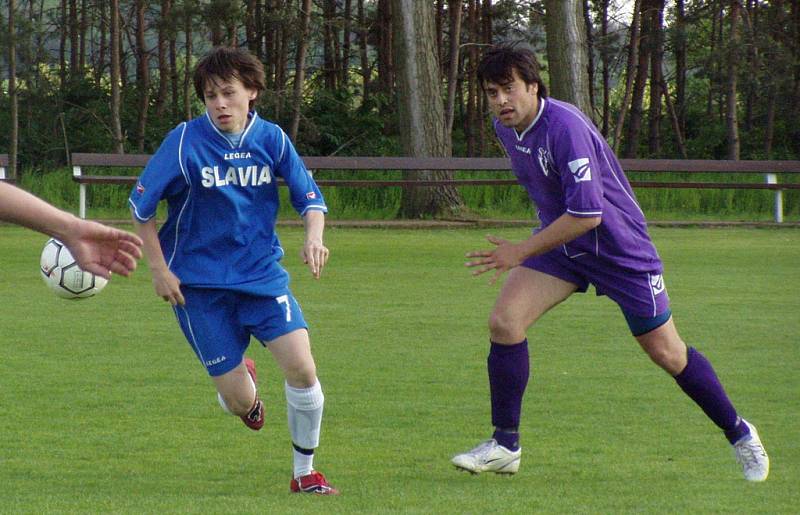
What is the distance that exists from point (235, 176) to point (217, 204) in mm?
121

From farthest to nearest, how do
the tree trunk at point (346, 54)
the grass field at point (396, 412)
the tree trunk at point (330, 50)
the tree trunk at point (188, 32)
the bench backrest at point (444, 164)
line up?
1. the tree trunk at point (346, 54)
2. the tree trunk at point (330, 50)
3. the tree trunk at point (188, 32)
4. the bench backrest at point (444, 164)
5. the grass field at point (396, 412)

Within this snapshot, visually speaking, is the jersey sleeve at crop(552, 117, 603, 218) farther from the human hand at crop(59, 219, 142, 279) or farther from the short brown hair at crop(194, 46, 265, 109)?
the human hand at crop(59, 219, 142, 279)

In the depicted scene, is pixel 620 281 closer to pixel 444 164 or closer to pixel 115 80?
pixel 444 164

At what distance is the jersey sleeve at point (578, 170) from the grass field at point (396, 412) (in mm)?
1006

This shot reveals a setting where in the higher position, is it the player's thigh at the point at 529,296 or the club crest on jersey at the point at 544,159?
the club crest on jersey at the point at 544,159

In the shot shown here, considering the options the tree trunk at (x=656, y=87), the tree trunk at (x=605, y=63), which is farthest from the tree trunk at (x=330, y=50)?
the tree trunk at (x=656, y=87)

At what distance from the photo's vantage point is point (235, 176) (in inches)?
198

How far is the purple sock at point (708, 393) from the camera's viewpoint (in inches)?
209

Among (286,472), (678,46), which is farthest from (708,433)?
(678,46)

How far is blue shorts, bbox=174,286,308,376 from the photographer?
5004 millimetres

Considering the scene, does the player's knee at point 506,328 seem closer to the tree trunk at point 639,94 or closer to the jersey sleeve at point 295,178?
the jersey sleeve at point 295,178

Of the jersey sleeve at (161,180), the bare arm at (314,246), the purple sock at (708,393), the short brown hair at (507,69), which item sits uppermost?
the short brown hair at (507,69)

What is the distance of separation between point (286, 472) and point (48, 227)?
255 cm

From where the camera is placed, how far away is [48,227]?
2.85 m
